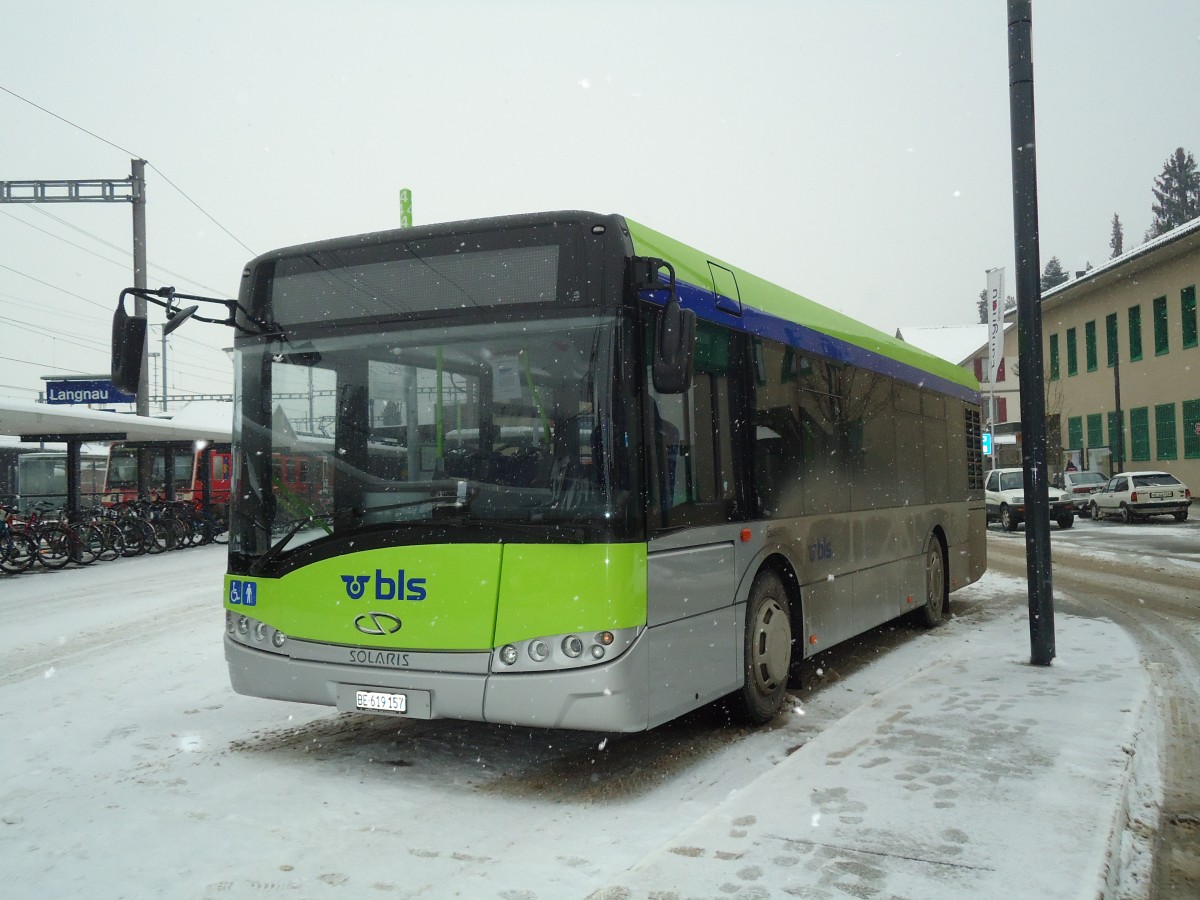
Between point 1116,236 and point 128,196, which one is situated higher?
point 1116,236

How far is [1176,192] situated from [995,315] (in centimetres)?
6820

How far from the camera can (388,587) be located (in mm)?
5484

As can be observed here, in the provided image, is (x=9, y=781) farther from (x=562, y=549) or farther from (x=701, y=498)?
(x=701, y=498)

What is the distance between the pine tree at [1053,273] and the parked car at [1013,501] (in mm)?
90023

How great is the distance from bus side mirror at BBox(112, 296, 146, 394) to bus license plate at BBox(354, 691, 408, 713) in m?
2.12

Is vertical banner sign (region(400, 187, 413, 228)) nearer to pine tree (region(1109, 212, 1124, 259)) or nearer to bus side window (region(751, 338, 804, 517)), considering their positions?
bus side window (region(751, 338, 804, 517))

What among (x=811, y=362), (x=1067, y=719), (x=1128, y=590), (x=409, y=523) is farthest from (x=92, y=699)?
(x=1128, y=590)

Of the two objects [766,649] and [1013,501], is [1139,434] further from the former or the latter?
[766,649]

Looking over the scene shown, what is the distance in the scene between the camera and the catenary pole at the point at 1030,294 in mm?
8078

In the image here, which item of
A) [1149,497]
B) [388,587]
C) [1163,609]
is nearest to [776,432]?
[388,587]

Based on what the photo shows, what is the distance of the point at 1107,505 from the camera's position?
32719 millimetres

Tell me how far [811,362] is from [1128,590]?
867 centimetres

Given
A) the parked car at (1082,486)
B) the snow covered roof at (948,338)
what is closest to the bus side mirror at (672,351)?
the parked car at (1082,486)

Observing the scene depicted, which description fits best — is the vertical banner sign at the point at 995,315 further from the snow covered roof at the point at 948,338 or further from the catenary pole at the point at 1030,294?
the snow covered roof at the point at 948,338
